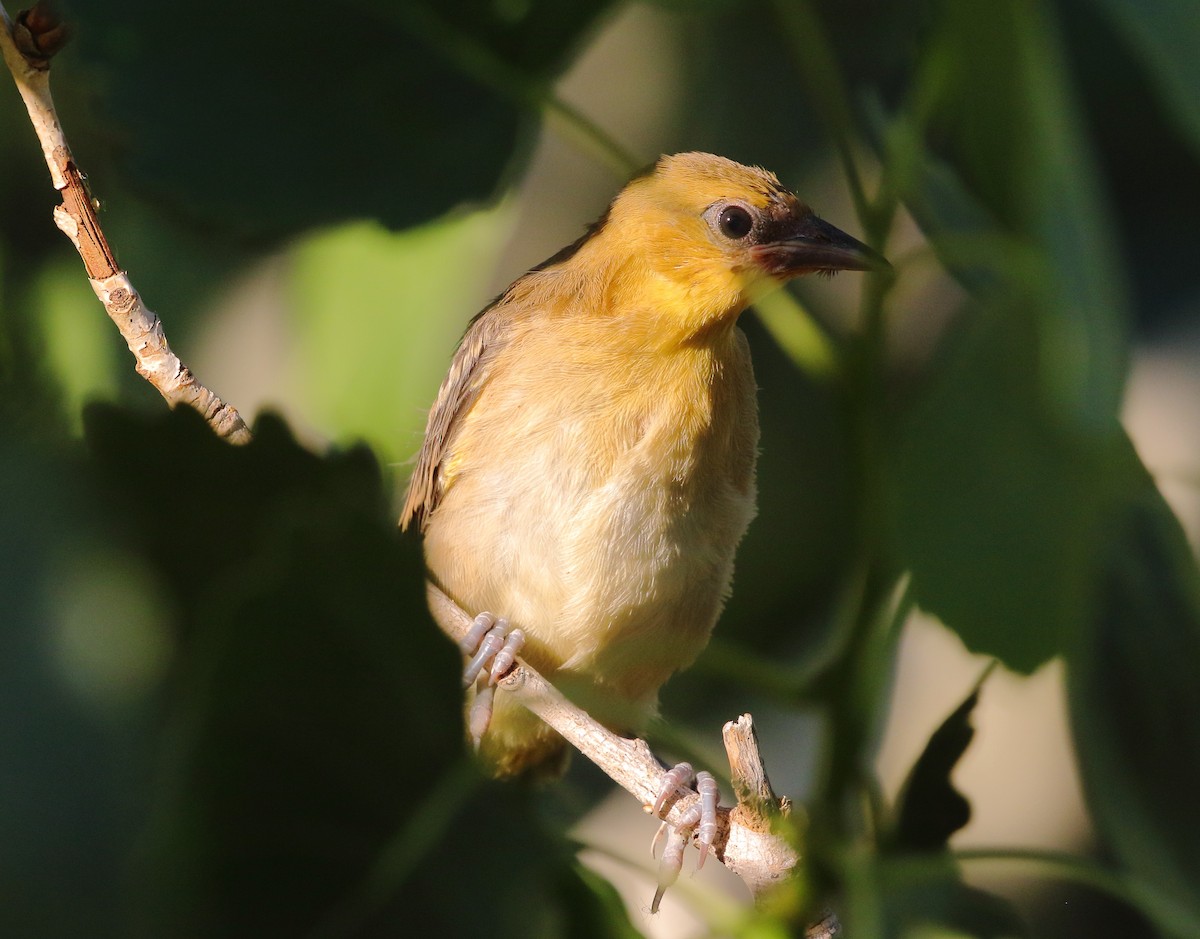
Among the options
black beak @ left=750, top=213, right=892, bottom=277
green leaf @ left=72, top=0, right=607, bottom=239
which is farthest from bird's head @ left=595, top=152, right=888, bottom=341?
green leaf @ left=72, top=0, right=607, bottom=239

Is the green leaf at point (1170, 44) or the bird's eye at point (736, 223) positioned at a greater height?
the bird's eye at point (736, 223)

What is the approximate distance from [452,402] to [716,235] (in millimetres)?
524

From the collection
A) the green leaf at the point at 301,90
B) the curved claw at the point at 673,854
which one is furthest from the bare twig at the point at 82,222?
the curved claw at the point at 673,854

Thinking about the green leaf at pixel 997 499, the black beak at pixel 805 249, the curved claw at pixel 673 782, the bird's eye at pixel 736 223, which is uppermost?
the bird's eye at pixel 736 223

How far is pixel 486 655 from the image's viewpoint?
193 cm

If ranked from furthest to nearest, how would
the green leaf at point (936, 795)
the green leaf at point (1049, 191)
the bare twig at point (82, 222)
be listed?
the green leaf at point (936, 795), the bare twig at point (82, 222), the green leaf at point (1049, 191)

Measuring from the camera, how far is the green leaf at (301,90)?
1583 millimetres

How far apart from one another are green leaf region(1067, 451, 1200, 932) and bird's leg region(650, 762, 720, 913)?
447 millimetres

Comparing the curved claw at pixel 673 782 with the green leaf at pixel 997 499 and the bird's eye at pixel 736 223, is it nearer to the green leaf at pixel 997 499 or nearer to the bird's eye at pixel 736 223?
the green leaf at pixel 997 499

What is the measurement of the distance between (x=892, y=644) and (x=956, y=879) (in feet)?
1.78

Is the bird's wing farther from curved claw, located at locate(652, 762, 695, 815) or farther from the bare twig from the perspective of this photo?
the bare twig

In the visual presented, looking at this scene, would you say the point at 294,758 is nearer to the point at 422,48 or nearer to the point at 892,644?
the point at 892,644

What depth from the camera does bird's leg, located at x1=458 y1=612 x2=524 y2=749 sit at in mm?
1883

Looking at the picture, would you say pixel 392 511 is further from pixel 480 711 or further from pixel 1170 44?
pixel 480 711
